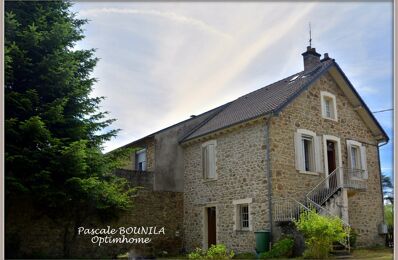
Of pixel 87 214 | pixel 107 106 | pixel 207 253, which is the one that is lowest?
pixel 207 253

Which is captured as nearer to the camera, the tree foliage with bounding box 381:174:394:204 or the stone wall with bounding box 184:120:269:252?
the stone wall with bounding box 184:120:269:252

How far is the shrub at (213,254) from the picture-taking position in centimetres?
907

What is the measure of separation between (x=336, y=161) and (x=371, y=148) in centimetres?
146

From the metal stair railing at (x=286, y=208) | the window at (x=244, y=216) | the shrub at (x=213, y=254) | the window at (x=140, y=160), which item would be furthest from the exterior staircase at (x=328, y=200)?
the window at (x=140, y=160)

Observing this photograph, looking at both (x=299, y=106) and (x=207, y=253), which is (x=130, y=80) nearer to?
(x=207, y=253)

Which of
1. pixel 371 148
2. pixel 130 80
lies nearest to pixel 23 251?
pixel 130 80

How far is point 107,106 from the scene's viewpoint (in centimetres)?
830

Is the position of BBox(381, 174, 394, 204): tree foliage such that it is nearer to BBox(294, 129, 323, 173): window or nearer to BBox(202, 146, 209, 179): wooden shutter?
BBox(294, 129, 323, 173): window

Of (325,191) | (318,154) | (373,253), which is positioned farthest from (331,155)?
(373,253)

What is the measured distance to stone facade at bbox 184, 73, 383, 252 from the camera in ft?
34.4

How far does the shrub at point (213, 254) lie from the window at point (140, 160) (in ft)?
12.2

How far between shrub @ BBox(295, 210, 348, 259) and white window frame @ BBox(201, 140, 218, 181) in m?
3.29

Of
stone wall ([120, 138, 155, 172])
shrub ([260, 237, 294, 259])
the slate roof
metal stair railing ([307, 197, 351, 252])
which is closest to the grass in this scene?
metal stair railing ([307, 197, 351, 252])

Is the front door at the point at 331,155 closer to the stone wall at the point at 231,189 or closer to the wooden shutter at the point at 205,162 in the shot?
the stone wall at the point at 231,189
